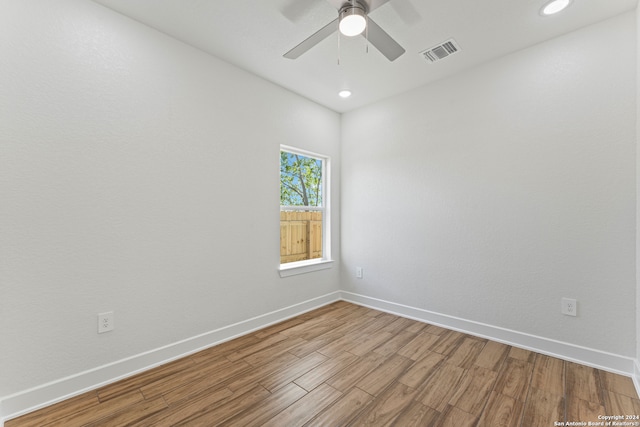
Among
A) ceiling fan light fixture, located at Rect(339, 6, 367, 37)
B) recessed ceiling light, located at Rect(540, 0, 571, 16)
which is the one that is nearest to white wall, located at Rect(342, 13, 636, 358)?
recessed ceiling light, located at Rect(540, 0, 571, 16)

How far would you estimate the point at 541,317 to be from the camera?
2295 mm

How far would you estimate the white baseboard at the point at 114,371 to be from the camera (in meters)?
1.59

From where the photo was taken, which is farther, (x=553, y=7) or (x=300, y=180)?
(x=300, y=180)

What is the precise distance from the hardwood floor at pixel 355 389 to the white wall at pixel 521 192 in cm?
46

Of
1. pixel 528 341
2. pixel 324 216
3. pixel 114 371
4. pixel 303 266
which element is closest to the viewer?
pixel 114 371

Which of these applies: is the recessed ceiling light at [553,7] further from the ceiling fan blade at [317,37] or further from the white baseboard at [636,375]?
the white baseboard at [636,375]

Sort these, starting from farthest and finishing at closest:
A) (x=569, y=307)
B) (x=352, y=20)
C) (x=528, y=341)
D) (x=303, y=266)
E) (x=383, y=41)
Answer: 1. (x=303, y=266)
2. (x=528, y=341)
3. (x=569, y=307)
4. (x=383, y=41)
5. (x=352, y=20)

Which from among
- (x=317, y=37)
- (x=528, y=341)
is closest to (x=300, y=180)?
(x=317, y=37)

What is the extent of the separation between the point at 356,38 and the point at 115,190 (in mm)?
2166

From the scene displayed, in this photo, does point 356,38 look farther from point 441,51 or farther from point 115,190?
point 115,190

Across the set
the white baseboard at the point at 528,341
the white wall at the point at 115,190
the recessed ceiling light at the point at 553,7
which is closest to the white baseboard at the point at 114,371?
the white wall at the point at 115,190

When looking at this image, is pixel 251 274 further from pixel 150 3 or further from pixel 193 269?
pixel 150 3

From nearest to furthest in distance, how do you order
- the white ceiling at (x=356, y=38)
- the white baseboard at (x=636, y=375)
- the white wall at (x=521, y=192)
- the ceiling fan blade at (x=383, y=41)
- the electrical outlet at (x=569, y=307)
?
1. the ceiling fan blade at (x=383, y=41)
2. the white baseboard at (x=636, y=375)
3. the white ceiling at (x=356, y=38)
4. the white wall at (x=521, y=192)
5. the electrical outlet at (x=569, y=307)

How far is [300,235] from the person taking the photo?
3412mm
